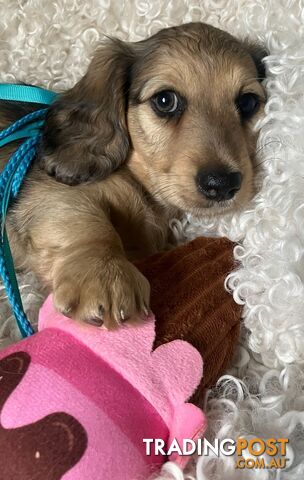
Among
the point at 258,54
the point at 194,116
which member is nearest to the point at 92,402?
the point at 194,116

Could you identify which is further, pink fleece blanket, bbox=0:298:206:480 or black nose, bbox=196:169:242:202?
black nose, bbox=196:169:242:202

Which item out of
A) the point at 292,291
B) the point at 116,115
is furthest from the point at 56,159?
the point at 292,291

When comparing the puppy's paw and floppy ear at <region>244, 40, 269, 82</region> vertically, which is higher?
floppy ear at <region>244, 40, 269, 82</region>

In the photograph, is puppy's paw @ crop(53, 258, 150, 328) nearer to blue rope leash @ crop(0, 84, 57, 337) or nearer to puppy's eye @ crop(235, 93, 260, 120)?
blue rope leash @ crop(0, 84, 57, 337)

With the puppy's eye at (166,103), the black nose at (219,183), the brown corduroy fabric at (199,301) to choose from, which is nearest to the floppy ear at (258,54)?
the puppy's eye at (166,103)

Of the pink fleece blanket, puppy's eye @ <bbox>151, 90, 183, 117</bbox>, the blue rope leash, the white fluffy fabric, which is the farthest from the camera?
puppy's eye @ <bbox>151, 90, 183, 117</bbox>

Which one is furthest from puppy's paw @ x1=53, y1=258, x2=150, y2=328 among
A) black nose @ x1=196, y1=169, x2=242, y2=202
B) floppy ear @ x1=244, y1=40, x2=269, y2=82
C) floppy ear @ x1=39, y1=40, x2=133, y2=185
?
floppy ear @ x1=244, y1=40, x2=269, y2=82

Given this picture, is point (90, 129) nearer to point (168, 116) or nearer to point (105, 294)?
point (168, 116)

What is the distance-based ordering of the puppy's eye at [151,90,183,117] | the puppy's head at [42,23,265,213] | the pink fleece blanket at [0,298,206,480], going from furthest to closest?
Result: the puppy's eye at [151,90,183,117]
the puppy's head at [42,23,265,213]
the pink fleece blanket at [0,298,206,480]
